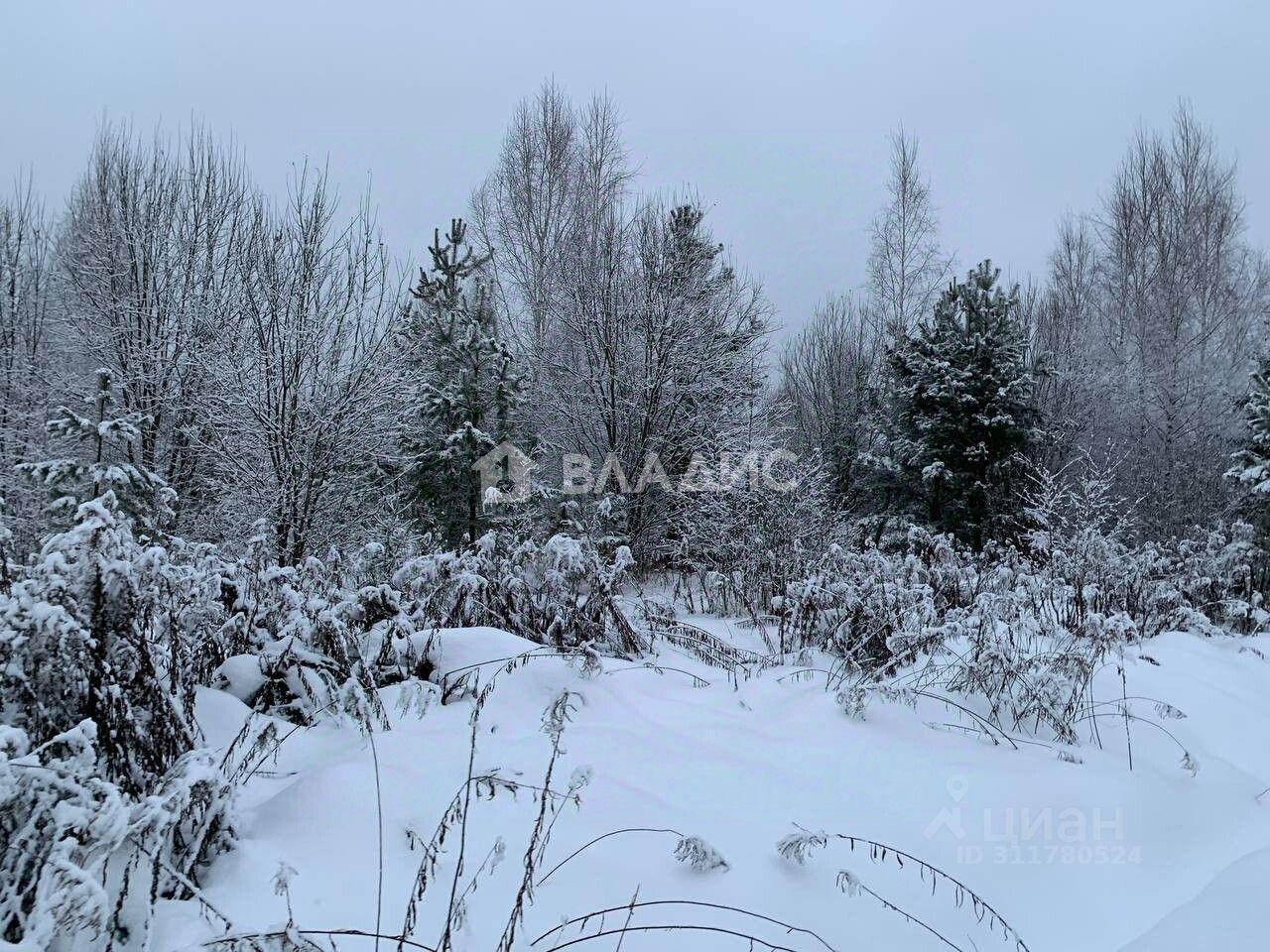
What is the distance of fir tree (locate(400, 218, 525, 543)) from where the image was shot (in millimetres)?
11297

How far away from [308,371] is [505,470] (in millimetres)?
3363

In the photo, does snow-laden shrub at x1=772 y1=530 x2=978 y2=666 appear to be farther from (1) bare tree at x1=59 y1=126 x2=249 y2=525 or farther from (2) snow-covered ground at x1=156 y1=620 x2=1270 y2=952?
(1) bare tree at x1=59 y1=126 x2=249 y2=525

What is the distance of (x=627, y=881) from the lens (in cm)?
168

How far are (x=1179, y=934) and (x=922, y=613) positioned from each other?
1982 millimetres

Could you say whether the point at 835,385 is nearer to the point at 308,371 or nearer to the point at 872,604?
the point at 308,371

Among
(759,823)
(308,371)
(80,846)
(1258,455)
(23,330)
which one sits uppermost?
(23,330)

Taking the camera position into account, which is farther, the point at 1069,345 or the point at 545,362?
the point at 1069,345

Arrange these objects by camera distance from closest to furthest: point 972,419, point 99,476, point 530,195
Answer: point 99,476 → point 972,419 → point 530,195

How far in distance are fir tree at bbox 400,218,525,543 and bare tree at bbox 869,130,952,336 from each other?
11743 mm

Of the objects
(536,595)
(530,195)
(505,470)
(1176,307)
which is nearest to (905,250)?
(1176,307)

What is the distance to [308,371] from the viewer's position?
31.3ft

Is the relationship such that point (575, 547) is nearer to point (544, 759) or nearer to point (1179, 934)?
point (544, 759)

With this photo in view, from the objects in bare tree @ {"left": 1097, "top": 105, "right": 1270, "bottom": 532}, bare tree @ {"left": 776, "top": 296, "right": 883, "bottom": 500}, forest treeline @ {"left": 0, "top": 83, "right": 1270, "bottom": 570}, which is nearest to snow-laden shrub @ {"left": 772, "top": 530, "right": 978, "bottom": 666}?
forest treeline @ {"left": 0, "top": 83, "right": 1270, "bottom": 570}

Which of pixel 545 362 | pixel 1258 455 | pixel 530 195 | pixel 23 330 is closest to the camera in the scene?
pixel 1258 455
